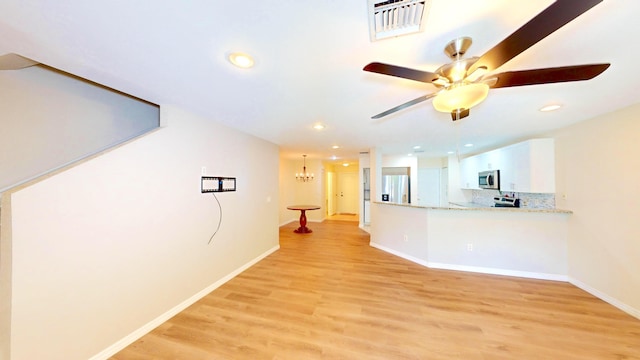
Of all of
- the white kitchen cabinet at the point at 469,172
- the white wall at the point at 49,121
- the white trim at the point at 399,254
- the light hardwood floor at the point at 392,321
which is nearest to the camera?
the white wall at the point at 49,121

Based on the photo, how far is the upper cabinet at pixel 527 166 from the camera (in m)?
3.13

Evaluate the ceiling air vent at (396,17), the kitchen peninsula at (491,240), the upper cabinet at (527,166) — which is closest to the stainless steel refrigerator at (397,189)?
the upper cabinet at (527,166)

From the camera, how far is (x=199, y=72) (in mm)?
1555

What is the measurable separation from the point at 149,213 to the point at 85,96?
1369 millimetres

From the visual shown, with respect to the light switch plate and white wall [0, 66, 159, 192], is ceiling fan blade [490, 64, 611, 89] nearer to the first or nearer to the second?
the light switch plate

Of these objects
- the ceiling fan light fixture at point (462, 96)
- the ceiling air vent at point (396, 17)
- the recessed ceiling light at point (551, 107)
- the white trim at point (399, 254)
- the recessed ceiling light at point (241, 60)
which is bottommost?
the white trim at point (399, 254)

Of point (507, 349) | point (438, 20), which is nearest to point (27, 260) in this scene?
point (438, 20)

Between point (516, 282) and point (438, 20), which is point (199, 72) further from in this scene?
point (516, 282)

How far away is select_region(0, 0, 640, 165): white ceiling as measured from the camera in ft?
3.25

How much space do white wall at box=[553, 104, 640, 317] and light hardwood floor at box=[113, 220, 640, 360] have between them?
30 centimetres

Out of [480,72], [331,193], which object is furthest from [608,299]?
[331,193]

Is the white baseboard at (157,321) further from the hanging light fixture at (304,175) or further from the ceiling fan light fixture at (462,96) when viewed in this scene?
the hanging light fixture at (304,175)

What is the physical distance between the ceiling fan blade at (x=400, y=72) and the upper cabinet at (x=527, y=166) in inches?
128

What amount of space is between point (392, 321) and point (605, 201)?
9.72 ft
